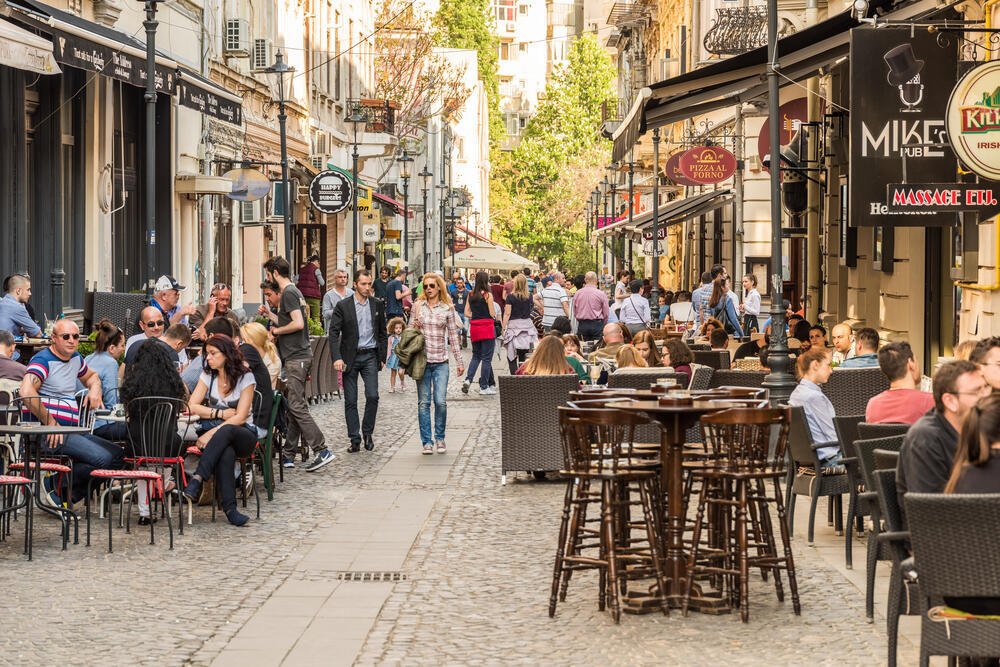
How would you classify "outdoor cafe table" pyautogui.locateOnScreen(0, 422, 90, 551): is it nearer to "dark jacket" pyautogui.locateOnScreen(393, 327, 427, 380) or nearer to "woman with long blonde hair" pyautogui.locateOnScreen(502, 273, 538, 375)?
"dark jacket" pyautogui.locateOnScreen(393, 327, 427, 380)

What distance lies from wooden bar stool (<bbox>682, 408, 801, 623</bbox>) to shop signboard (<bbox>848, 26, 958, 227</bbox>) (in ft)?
19.0

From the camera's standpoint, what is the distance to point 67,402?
11688mm

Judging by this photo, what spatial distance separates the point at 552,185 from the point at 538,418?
245 ft

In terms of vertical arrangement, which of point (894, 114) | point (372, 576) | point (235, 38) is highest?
point (235, 38)

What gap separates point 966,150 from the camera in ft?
38.3

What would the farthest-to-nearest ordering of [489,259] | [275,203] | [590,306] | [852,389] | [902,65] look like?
[489,259] → [275,203] → [590,306] → [902,65] → [852,389]

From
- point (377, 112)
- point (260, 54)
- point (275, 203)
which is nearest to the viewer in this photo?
point (260, 54)

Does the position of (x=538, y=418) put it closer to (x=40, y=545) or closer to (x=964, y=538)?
(x=40, y=545)

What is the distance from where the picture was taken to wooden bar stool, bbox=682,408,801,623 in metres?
7.92

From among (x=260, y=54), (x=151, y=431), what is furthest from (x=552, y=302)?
(x=151, y=431)

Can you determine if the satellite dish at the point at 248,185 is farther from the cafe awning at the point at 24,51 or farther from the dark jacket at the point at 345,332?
the cafe awning at the point at 24,51

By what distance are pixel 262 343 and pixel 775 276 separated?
4.97m

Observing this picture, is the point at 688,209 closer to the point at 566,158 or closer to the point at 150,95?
the point at 150,95

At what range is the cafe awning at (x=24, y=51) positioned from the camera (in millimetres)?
13547
